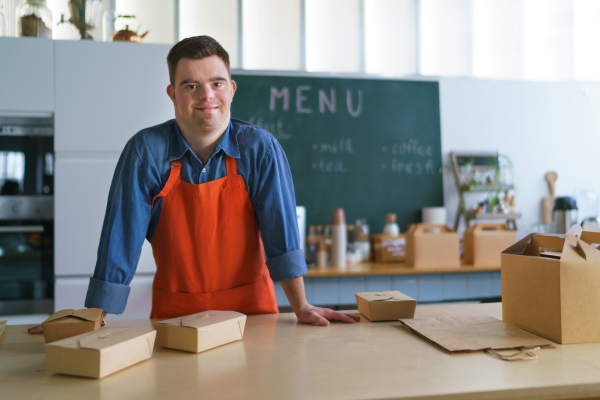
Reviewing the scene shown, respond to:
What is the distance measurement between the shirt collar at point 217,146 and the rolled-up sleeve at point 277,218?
0.31 feet

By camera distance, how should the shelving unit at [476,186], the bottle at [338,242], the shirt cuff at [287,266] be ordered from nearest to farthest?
the shirt cuff at [287,266] → the bottle at [338,242] → the shelving unit at [476,186]

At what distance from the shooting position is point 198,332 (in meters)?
0.82

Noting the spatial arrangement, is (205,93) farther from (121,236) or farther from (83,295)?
(83,295)

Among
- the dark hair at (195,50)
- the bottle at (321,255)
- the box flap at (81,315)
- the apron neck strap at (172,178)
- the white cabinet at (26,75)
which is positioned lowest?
the bottle at (321,255)

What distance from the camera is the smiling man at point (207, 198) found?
123 centimetres

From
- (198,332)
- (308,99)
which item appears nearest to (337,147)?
(308,99)

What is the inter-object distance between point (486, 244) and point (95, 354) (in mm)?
2420

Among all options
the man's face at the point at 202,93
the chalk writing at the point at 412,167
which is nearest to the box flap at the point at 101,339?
the man's face at the point at 202,93

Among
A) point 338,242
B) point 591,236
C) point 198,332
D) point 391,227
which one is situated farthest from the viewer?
point 391,227

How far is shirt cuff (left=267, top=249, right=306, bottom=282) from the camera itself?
3.97 ft

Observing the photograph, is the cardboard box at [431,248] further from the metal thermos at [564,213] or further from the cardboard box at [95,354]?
the cardboard box at [95,354]

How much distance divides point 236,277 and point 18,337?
1.77 ft

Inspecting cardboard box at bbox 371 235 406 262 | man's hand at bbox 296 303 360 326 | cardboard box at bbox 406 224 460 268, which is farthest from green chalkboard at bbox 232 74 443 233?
man's hand at bbox 296 303 360 326

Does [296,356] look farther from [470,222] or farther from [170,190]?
[470,222]
